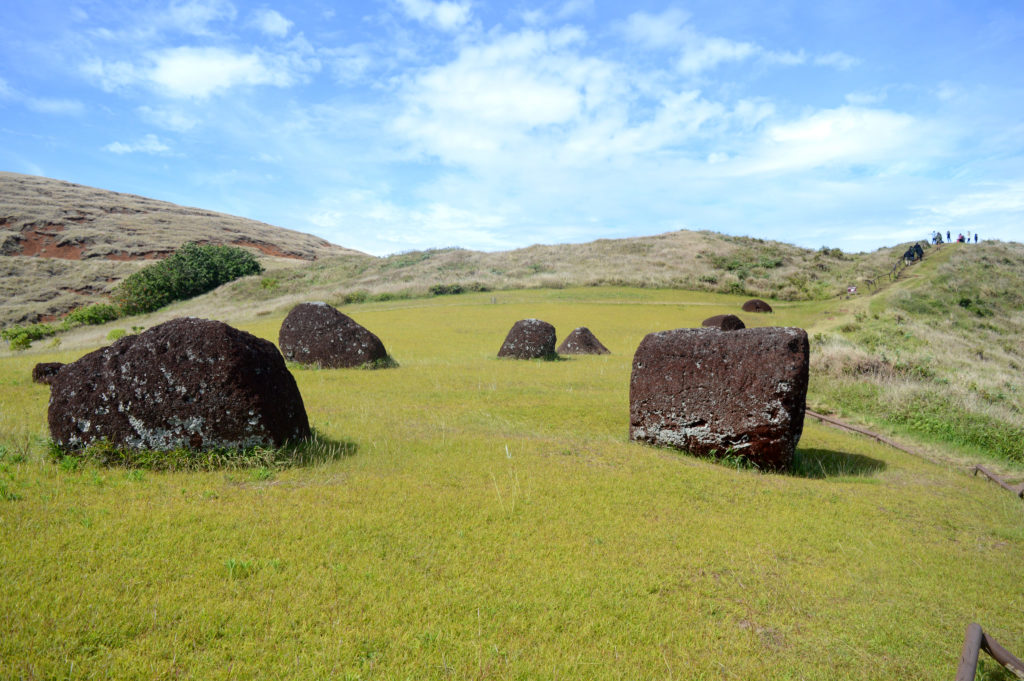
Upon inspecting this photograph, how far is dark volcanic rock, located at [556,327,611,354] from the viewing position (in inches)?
966

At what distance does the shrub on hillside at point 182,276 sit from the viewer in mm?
56844

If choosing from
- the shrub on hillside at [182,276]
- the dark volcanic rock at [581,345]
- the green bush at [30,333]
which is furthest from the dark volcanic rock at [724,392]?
the shrub on hillside at [182,276]

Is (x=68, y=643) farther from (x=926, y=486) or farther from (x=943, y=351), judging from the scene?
(x=943, y=351)

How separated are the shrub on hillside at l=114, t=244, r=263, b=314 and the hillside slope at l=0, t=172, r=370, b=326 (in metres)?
9.23

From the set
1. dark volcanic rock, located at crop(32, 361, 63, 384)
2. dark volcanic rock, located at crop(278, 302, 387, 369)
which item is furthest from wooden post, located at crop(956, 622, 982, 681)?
dark volcanic rock, located at crop(32, 361, 63, 384)

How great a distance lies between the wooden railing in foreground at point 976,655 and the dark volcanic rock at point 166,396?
8.20 m

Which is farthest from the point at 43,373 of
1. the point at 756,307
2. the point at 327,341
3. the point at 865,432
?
the point at 756,307

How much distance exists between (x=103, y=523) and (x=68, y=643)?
6.27 ft

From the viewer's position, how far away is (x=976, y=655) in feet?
13.7

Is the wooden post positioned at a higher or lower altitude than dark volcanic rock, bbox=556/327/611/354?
lower

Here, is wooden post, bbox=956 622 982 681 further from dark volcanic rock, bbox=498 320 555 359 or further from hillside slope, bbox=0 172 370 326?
hillside slope, bbox=0 172 370 326

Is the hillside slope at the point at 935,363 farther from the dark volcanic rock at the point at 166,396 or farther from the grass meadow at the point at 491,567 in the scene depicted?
the dark volcanic rock at the point at 166,396

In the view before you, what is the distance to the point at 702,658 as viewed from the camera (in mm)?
4473

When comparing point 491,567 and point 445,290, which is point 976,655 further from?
point 445,290
